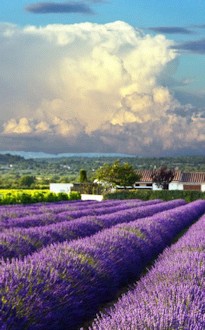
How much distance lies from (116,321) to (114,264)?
3.78 metres

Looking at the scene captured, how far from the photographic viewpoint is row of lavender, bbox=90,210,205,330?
3334 millimetres

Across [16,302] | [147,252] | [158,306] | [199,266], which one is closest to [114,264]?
[199,266]

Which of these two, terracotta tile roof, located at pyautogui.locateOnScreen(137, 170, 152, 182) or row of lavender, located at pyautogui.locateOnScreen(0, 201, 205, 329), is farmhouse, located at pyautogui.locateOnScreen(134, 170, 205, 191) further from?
row of lavender, located at pyautogui.locateOnScreen(0, 201, 205, 329)

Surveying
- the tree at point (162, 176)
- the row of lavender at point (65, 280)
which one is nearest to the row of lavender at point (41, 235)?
the row of lavender at point (65, 280)

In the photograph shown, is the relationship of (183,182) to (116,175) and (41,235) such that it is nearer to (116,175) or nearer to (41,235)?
(116,175)

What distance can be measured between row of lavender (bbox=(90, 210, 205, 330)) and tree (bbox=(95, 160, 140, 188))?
178 feet

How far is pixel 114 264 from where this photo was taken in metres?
7.20

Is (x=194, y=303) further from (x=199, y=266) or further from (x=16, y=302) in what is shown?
(x=199, y=266)

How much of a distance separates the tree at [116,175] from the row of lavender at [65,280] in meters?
51.6

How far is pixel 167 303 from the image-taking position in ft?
12.8

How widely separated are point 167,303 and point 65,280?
1.62 metres

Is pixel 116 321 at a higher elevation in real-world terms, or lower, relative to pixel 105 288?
higher

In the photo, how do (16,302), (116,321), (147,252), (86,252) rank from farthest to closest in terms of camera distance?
1. (147,252)
2. (86,252)
3. (16,302)
4. (116,321)

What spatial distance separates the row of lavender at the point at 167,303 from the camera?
3334mm
